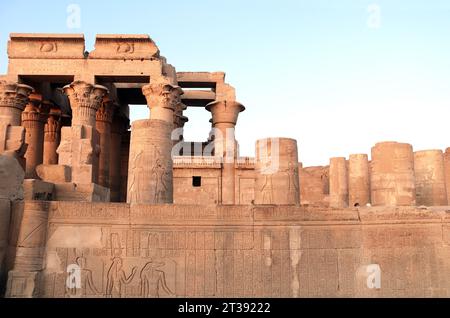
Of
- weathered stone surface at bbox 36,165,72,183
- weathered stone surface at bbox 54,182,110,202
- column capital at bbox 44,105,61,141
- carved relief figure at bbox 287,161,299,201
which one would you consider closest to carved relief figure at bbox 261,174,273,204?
carved relief figure at bbox 287,161,299,201

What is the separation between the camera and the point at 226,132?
21.6 metres

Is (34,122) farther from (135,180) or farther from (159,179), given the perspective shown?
(159,179)

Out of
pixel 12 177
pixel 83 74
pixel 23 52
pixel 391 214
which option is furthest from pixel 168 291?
pixel 23 52

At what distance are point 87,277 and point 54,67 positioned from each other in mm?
14185

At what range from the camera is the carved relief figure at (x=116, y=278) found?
21.9 feet

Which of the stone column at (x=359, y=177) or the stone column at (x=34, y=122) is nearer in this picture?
the stone column at (x=359, y=177)

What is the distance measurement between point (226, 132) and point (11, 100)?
9030 millimetres

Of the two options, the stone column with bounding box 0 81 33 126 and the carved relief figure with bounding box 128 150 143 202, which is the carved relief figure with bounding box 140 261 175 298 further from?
the stone column with bounding box 0 81 33 126

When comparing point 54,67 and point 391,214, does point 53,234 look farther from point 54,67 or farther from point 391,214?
point 54,67

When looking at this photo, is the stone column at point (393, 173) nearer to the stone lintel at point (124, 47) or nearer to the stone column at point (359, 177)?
the stone column at point (359, 177)

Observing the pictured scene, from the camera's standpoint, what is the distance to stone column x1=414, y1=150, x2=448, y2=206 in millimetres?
14086

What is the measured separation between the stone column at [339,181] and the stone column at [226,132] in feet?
16.0

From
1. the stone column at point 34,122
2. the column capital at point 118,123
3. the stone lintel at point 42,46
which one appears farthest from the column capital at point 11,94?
the column capital at point 118,123

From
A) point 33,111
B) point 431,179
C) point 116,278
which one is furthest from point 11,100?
point 431,179
